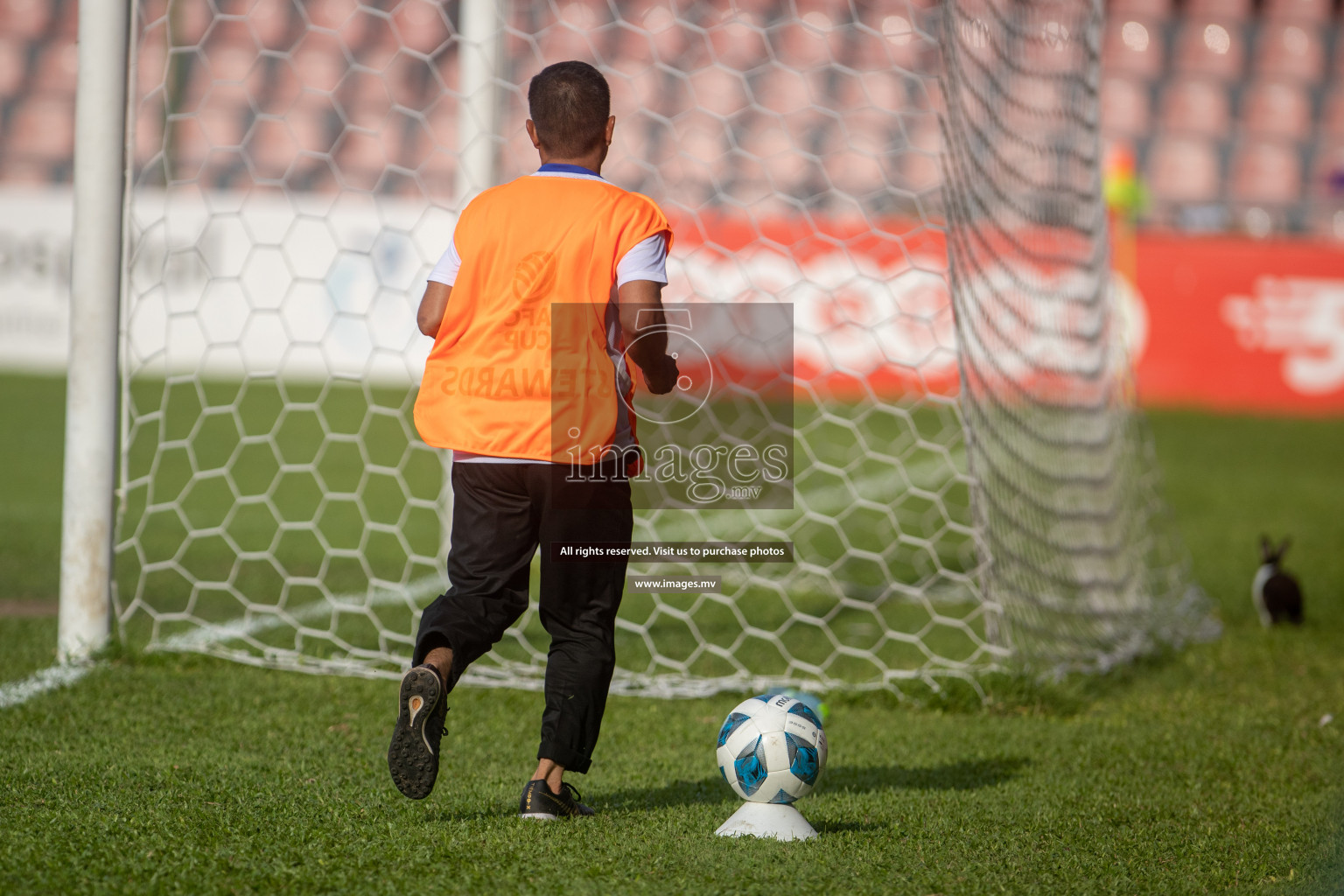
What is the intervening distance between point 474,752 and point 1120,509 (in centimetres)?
295

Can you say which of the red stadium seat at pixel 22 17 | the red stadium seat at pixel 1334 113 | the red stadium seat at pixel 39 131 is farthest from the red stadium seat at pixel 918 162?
the red stadium seat at pixel 22 17

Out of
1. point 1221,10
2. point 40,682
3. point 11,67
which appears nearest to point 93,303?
point 40,682

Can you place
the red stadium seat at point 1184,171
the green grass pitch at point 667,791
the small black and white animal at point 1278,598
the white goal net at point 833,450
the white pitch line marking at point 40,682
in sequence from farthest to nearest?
the red stadium seat at point 1184,171 < the small black and white animal at point 1278,598 < the white goal net at point 833,450 < the white pitch line marking at point 40,682 < the green grass pitch at point 667,791

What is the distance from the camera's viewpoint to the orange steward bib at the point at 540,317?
7.32ft

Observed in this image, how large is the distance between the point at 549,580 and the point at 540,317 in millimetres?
476

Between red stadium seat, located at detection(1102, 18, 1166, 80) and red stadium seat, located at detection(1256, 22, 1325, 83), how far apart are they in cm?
123


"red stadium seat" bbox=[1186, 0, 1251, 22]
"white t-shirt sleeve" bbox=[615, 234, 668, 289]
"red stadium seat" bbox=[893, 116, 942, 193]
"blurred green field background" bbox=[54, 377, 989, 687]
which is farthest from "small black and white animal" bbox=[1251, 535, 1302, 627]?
"red stadium seat" bbox=[1186, 0, 1251, 22]

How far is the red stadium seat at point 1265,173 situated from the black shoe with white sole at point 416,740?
46.7 feet

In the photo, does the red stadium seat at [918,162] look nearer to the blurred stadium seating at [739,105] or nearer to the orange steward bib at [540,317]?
the blurred stadium seating at [739,105]

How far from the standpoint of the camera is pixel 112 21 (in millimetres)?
3455

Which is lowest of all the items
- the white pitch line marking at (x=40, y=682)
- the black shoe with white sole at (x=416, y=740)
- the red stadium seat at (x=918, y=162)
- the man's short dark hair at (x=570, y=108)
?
the white pitch line marking at (x=40, y=682)

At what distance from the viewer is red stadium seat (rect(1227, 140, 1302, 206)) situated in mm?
14336

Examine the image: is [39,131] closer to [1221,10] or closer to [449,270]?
[449,270]

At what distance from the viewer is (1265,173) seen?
569 inches
